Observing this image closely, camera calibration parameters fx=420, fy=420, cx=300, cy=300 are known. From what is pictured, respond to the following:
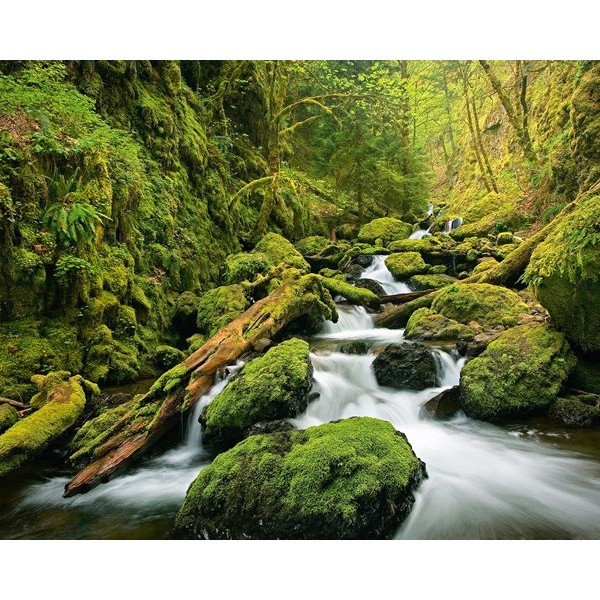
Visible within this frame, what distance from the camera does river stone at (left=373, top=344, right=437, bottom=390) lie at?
463cm

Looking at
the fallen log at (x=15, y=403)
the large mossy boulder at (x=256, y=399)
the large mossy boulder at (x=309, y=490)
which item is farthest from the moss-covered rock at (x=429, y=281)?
the fallen log at (x=15, y=403)

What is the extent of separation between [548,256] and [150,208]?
5691 millimetres

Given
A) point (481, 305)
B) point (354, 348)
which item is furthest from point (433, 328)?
point (354, 348)

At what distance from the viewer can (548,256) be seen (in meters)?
4.31

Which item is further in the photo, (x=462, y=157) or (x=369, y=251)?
(x=462, y=157)

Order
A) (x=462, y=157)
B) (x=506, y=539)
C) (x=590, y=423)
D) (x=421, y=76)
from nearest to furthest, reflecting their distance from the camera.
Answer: (x=506, y=539)
(x=590, y=423)
(x=421, y=76)
(x=462, y=157)

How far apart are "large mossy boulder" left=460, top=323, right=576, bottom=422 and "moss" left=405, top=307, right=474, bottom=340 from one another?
1026 millimetres

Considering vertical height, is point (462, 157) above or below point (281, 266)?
above

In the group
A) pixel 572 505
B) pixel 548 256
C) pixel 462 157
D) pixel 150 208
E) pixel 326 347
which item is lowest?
pixel 572 505

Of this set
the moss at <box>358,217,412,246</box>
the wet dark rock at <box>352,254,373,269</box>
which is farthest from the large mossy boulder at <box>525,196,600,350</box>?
the moss at <box>358,217,412,246</box>

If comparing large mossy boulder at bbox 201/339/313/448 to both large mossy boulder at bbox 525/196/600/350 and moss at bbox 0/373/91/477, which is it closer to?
moss at bbox 0/373/91/477

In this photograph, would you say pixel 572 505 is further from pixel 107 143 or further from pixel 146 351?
pixel 107 143

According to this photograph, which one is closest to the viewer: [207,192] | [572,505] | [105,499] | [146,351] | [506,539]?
[506,539]

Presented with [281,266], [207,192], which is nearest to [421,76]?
[207,192]
